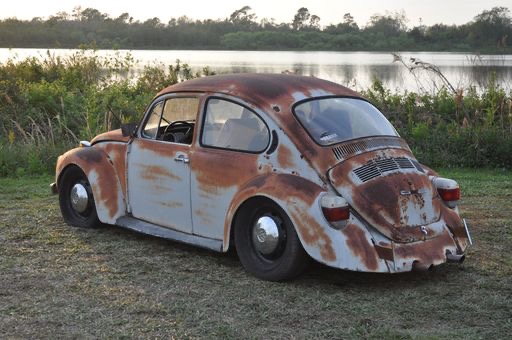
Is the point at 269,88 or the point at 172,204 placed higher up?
the point at 269,88

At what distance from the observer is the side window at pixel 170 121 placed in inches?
273

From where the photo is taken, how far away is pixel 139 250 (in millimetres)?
6871

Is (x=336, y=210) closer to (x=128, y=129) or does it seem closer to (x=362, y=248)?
(x=362, y=248)

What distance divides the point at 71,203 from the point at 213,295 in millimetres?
2771

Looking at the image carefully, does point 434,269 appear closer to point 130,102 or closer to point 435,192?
point 435,192

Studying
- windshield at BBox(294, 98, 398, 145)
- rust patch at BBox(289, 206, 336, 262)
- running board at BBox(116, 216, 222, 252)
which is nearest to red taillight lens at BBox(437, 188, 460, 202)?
windshield at BBox(294, 98, 398, 145)

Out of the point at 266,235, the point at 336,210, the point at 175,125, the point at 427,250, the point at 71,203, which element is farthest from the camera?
the point at 71,203

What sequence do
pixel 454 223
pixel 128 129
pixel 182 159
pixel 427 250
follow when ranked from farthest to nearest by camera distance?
pixel 128 129, pixel 182 159, pixel 454 223, pixel 427 250

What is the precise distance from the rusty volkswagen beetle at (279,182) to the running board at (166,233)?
0.5 inches

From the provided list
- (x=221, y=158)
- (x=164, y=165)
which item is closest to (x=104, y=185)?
(x=164, y=165)

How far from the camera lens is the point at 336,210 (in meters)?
5.43

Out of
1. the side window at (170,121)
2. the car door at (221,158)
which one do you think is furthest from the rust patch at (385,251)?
the side window at (170,121)

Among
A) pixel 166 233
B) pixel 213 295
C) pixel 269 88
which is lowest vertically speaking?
pixel 213 295

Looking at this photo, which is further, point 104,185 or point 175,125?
point 104,185
